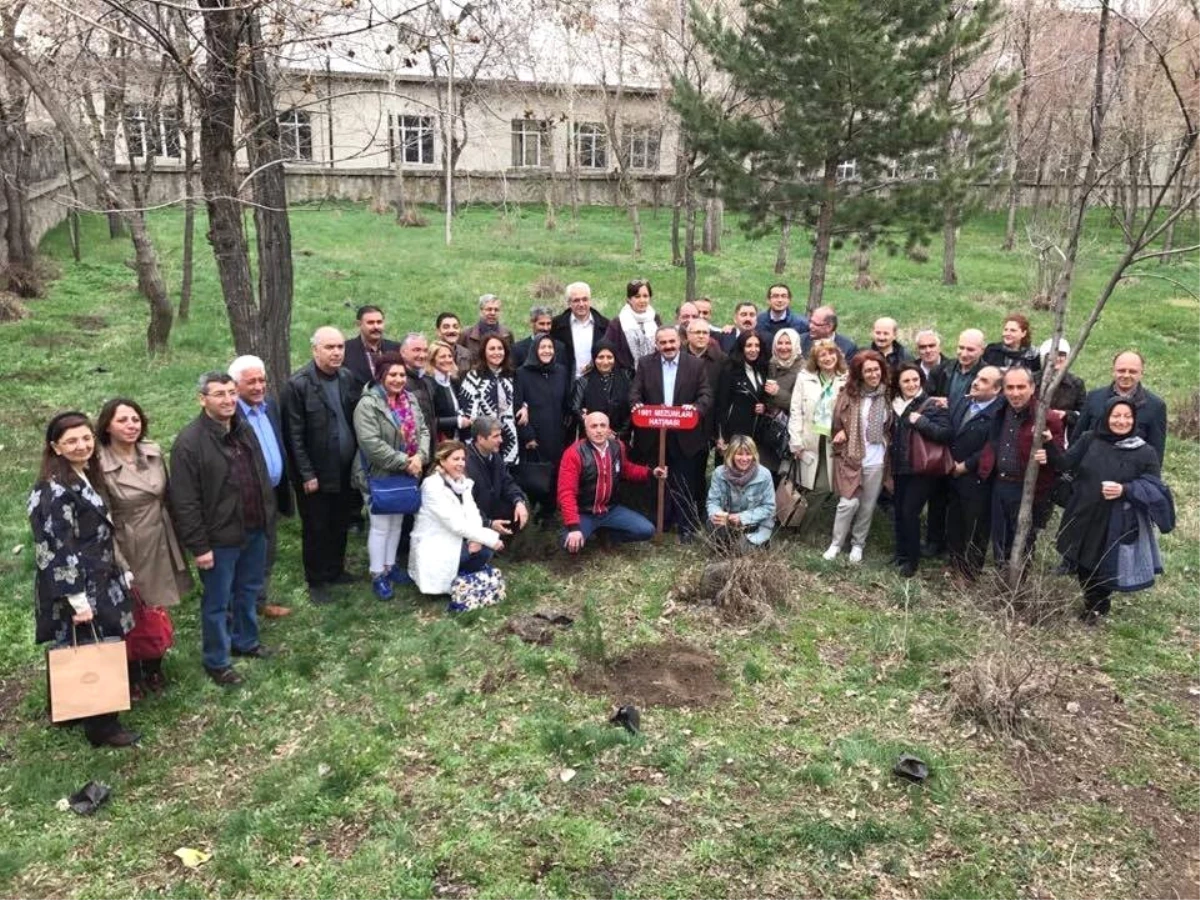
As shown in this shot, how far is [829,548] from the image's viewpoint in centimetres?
711

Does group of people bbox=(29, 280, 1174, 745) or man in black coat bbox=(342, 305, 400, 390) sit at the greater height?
man in black coat bbox=(342, 305, 400, 390)

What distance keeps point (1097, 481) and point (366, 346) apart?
5.29 meters

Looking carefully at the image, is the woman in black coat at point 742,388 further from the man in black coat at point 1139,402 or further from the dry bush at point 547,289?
the dry bush at point 547,289

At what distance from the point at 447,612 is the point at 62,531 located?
251cm

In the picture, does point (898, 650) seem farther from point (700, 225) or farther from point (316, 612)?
point (700, 225)

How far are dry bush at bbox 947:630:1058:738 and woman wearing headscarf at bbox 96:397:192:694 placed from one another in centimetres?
A: 440

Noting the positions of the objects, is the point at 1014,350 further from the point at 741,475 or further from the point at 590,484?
the point at 590,484

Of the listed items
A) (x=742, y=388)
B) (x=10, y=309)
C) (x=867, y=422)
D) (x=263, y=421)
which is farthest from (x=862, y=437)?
(x=10, y=309)

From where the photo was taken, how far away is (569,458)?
22.4 ft

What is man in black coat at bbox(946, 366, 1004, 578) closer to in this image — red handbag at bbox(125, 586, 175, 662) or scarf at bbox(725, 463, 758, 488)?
scarf at bbox(725, 463, 758, 488)

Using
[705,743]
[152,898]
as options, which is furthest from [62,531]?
[705,743]

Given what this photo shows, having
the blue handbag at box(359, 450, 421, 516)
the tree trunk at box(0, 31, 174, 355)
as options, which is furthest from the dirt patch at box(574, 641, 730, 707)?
the tree trunk at box(0, 31, 174, 355)

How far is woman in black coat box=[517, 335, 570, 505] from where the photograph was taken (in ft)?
23.6

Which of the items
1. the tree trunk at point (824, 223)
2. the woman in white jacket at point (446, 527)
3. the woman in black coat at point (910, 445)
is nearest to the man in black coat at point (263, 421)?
the woman in white jacket at point (446, 527)
